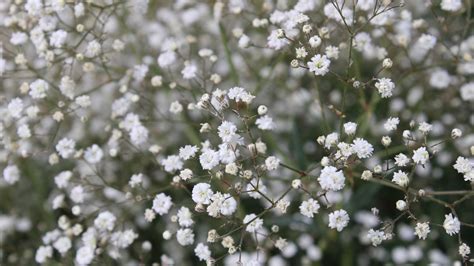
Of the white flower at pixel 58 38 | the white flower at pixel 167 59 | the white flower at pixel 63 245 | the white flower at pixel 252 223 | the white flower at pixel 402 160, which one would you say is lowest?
the white flower at pixel 63 245

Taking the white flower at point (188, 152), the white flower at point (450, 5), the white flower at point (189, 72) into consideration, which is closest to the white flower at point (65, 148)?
the white flower at point (189, 72)

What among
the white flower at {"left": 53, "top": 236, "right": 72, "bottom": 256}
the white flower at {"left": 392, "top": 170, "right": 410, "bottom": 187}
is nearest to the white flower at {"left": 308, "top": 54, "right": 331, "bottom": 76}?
the white flower at {"left": 392, "top": 170, "right": 410, "bottom": 187}

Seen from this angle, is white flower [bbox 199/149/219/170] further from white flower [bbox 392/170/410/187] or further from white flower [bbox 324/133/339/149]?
white flower [bbox 392/170/410/187]

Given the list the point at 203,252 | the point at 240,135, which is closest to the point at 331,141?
the point at 240,135

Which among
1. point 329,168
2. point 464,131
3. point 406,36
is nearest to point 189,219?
point 329,168

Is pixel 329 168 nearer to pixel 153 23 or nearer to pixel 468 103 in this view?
pixel 468 103

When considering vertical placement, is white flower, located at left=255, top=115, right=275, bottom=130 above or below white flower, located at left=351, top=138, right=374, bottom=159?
below

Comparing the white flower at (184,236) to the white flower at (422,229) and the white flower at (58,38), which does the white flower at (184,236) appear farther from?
the white flower at (58,38)
